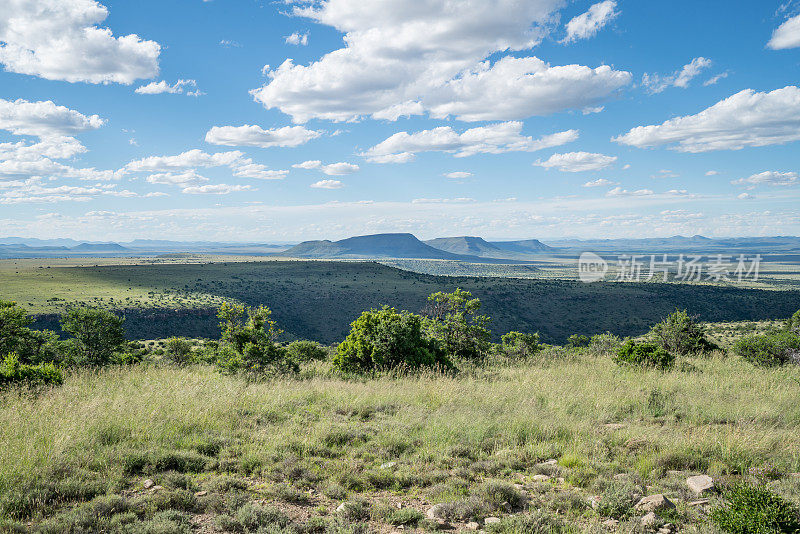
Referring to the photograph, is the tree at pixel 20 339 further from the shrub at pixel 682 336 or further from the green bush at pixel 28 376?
the shrub at pixel 682 336

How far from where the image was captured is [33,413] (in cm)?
543

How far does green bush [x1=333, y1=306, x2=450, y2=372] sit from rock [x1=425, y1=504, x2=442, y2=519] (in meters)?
6.35

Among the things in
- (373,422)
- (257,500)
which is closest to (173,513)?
(257,500)

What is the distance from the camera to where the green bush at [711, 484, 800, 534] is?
136 inches

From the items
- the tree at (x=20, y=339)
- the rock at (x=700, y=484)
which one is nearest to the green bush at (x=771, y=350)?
the rock at (x=700, y=484)

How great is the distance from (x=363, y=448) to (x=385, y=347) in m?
5.45

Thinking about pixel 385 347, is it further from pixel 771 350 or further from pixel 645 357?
pixel 771 350

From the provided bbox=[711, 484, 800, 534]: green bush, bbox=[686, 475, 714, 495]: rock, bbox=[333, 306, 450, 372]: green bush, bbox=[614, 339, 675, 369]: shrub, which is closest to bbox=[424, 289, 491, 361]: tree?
bbox=[333, 306, 450, 372]: green bush

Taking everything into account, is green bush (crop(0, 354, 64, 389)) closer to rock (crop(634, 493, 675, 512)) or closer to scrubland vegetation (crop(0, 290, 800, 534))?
scrubland vegetation (crop(0, 290, 800, 534))

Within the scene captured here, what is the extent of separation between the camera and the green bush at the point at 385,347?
35.7 ft

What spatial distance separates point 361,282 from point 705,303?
6527 centimetres

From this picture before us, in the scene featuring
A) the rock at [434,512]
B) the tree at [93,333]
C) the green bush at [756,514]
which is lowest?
the tree at [93,333]

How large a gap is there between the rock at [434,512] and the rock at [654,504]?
1877mm

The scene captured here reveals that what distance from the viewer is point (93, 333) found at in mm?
15375
